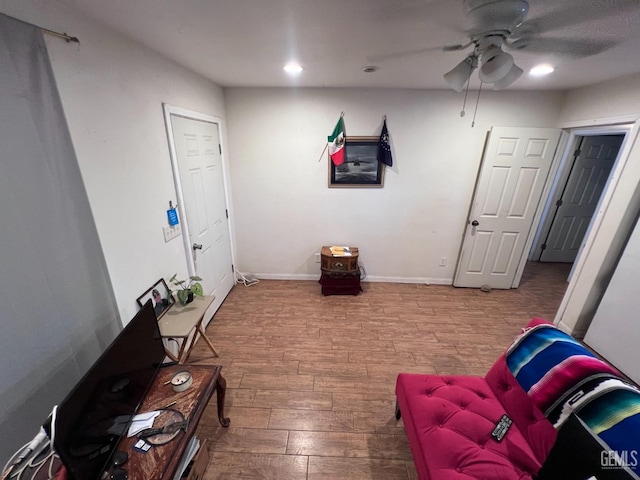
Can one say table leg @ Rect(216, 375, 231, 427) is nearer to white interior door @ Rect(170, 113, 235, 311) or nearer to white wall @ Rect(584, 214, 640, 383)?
white interior door @ Rect(170, 113, 235, 311)

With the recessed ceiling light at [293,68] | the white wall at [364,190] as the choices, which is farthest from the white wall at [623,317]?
the recessed ceiling light at [293,68]

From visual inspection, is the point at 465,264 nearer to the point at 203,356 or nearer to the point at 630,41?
the point at 630,41

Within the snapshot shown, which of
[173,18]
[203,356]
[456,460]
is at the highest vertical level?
[173,18]

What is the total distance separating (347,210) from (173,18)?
235cm

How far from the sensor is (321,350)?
2.28 m

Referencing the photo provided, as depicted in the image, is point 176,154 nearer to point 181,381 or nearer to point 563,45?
point 181,381

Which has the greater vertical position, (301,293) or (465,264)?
(465,264)

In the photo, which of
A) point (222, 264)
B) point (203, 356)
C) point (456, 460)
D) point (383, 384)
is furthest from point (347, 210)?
point (456, 460)

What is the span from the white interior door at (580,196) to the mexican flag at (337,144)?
3.61 metres

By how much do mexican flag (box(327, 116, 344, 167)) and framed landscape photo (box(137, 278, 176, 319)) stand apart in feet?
6.99

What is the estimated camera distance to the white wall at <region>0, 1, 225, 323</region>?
1.16m

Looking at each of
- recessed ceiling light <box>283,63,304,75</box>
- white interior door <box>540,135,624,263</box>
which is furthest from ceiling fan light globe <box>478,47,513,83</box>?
white interior door <box>540,135,624,263</box>

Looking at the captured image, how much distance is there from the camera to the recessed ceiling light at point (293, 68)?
1987 millimetres

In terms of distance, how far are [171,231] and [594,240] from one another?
3741 millimetres
